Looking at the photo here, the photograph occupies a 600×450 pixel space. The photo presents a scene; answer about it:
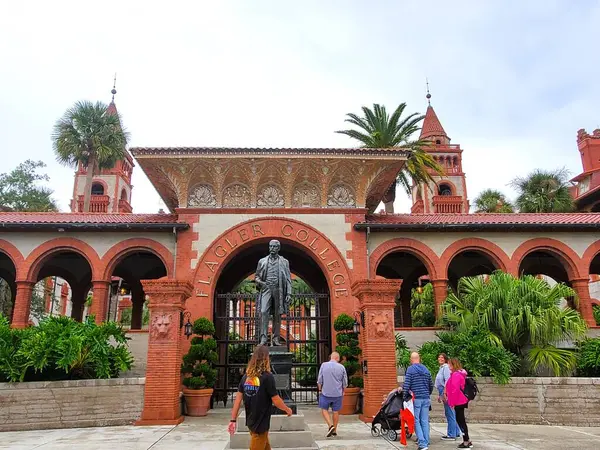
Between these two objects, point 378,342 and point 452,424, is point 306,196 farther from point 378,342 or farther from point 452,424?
point 452,424

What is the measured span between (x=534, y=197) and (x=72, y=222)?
2515 centimetres

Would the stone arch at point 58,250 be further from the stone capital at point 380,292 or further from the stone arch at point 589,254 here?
the stone arch at point 589,254

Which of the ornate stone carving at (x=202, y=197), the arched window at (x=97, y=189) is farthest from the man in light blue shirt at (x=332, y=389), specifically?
the arched window at (x=97, y=189)

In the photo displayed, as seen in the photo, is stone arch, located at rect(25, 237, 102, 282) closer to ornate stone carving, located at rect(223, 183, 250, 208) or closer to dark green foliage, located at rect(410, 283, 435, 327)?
ornate stone carving, located at rect(223, 183, 250, 208)

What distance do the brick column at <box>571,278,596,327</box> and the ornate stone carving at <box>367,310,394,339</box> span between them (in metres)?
8.59

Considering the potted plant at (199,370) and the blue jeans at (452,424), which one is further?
the potted plant at (199,370)

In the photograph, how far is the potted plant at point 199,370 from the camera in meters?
12.5

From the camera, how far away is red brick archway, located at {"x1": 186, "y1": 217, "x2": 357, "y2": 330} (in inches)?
604

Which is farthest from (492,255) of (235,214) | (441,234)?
(235,214)

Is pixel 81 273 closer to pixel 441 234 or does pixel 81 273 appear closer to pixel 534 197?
pixel 441 234

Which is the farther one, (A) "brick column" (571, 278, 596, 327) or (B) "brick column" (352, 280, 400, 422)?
(A) "brick column" (571, 278, 596, 327)

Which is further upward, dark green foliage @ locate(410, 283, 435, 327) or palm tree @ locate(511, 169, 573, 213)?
palm tree @ locate(511, 169, 573, 213)

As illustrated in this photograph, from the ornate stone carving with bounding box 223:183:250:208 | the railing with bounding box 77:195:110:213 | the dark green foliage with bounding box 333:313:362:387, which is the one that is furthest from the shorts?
the railing with bounding box 77:195:110:213

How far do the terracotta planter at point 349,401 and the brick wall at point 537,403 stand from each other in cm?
238
